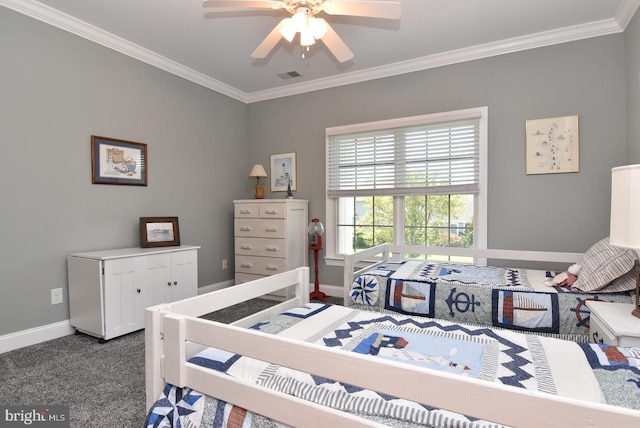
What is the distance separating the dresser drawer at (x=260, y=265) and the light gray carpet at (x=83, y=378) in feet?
4.73

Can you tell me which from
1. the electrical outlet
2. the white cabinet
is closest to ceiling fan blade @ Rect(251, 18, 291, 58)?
the white cabinet

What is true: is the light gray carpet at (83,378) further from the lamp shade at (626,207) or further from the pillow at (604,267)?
the pillow at (604,267)

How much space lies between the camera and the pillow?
75.9 inches

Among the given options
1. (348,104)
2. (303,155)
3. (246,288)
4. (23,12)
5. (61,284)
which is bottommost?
(61,284)

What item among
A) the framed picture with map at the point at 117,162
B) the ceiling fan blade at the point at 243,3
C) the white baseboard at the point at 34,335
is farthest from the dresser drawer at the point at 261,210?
the ceiling fan blade at the point at 243,3

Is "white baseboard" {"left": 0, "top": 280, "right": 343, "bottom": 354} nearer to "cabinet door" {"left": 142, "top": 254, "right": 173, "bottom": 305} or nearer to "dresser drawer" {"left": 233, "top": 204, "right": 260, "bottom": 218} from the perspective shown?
"cabinet door" {"left": 142, "top": 254, "right": 173, "bottom": 305}

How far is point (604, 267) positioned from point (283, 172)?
128 inches

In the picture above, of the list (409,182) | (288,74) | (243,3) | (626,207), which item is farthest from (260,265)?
(626,207)

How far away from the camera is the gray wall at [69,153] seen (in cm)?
247

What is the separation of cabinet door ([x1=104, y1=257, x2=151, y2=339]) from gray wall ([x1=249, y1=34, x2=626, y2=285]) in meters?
2.75

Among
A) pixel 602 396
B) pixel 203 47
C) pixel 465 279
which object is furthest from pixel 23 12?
pixel 602 396

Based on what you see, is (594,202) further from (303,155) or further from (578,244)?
(303,155)

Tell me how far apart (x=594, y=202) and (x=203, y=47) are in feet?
12.2

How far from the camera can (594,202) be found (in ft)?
9.42
